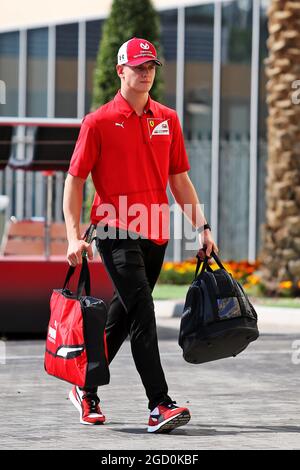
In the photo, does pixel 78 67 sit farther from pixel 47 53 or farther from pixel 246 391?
pixel 246 391

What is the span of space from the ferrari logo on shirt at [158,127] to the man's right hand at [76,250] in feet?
2.43

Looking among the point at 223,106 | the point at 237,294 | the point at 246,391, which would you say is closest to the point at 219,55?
the point at 223,106

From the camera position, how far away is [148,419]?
8.32 m

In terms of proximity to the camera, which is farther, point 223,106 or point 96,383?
point 223,106

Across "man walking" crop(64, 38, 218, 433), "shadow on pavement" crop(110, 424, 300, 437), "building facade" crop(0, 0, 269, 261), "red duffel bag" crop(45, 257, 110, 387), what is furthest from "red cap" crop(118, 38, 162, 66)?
"building facade" crop(0, 0, 269, 261)

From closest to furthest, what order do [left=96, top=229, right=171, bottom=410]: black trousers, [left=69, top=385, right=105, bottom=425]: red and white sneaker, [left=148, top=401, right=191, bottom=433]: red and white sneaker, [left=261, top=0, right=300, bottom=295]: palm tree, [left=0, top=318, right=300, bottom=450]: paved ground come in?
[left=0, top=318, right=300, bottom=450]: paved ground < [left=148, top=401, right=191, bottom=433]: red and white sneaker < [left=96, top=229, right=171, bottom=410]: black trousers < [left=69, top=385, right=105, bottom=425]: red and white sneaker < [left=261, top=0, right=300, bottom=295]: palm tree

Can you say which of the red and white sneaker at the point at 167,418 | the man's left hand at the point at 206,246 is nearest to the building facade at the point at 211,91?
the man's left hand at the point at 206,246

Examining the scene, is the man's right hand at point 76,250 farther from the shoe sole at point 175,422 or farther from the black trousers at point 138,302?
the shoe sole at point 175,422

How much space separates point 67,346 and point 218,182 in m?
19.2

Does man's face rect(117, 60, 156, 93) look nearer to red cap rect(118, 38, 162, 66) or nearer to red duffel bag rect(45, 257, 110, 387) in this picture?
red cap rect(118, 38, 162, 66)

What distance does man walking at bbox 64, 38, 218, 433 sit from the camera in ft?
25.8

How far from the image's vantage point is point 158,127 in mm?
8016

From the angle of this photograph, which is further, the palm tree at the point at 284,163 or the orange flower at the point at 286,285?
the palm tree at the point at 284,163

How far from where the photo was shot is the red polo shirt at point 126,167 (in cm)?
790
